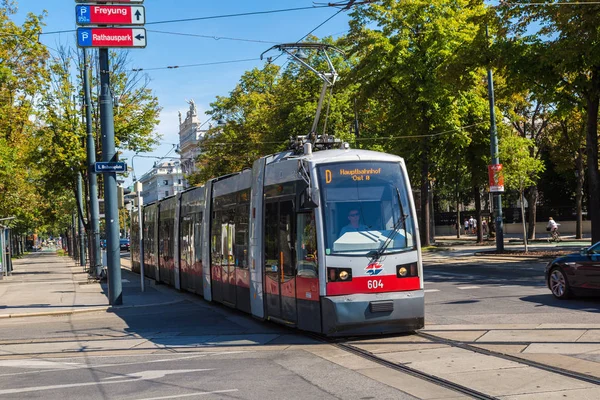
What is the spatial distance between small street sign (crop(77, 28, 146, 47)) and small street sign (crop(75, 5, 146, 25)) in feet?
0.63

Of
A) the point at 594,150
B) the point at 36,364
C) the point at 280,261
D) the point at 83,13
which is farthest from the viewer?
the point at 594,150

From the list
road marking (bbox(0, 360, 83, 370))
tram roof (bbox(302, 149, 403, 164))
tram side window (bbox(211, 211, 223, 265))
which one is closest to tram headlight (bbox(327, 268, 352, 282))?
tram roof (bbox(302, 149, 403, 164))

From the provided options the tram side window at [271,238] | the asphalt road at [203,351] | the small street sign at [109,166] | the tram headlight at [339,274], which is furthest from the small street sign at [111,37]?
the tram headlight at [339,274]

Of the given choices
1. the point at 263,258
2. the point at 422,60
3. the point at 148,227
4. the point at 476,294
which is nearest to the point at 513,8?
the point at 422,60

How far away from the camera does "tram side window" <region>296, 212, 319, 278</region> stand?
1140cm

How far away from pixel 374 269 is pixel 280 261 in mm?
2015

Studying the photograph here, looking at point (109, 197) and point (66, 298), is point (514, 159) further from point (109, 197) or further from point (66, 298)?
point (109, 197)

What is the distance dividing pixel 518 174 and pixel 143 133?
1817cm

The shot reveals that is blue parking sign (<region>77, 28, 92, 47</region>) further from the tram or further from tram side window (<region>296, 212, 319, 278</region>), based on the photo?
tram side window (<region>296, 212, 319, 278</region>)

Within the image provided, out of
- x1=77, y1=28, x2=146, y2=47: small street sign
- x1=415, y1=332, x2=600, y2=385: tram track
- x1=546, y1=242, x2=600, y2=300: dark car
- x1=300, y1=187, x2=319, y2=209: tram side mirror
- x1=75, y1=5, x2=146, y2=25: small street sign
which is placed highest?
x1=75, y1=5, x2=146, y2=25: small street sign

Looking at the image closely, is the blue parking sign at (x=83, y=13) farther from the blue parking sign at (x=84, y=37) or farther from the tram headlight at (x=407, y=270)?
the tram headlight at (x=407, y=270)

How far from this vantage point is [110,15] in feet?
59.3

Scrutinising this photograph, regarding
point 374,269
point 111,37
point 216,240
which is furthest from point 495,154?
point 374,269

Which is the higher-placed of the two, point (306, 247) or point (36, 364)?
point (306, 247)
